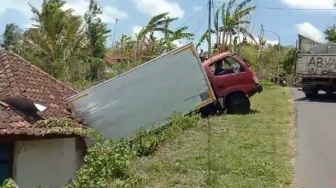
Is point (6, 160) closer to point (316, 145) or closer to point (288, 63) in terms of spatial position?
point (316, 145)

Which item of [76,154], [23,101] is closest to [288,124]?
[76,154]

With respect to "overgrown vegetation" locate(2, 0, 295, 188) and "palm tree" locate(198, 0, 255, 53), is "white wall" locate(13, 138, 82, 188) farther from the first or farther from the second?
"palm tree" locate(198, 0, 255, 53)

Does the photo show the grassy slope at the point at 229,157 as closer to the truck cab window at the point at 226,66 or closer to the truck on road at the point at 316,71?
the truck cab window at the point at 226,66

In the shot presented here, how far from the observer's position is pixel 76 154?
13.8 meters

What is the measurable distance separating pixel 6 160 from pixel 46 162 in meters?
1.22

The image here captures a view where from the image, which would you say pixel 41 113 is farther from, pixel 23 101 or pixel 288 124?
pixel 288 124

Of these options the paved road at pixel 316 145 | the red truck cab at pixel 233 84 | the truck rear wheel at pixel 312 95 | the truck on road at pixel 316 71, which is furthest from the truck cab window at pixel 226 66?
the truck rear wheel at pixel 312 95

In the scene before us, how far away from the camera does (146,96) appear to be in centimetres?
1536

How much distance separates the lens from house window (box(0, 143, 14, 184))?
37.8 feet

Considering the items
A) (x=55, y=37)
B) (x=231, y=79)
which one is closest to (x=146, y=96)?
(x=231, y=79)

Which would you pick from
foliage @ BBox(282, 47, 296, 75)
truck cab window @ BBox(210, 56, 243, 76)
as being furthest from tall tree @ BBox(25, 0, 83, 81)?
foliage @ BBox(282, 47, 296, 75)

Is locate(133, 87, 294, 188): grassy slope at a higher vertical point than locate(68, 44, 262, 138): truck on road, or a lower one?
lower

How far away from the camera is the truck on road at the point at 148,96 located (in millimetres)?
15039

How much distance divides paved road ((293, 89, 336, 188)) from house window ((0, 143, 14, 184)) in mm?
6189
